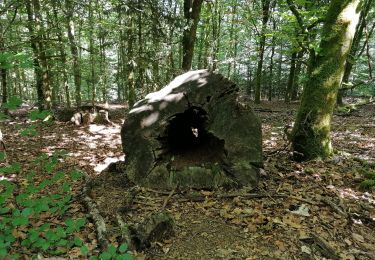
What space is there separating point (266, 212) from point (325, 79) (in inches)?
111

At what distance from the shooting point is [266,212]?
12.6 ft

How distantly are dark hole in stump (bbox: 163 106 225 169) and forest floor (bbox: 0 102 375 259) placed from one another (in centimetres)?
70

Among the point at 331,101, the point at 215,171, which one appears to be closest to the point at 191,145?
the point at 215,171

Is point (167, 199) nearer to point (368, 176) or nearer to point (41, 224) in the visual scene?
point (41, 224)

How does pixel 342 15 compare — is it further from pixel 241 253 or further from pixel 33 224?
pixel 33 224

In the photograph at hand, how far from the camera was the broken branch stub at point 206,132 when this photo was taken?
14.8ft

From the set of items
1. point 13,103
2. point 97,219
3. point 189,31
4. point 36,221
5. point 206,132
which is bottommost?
point 36,221

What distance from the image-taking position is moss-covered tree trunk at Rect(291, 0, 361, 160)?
5051 mm

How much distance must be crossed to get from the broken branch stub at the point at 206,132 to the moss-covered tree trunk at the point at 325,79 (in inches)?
45.9

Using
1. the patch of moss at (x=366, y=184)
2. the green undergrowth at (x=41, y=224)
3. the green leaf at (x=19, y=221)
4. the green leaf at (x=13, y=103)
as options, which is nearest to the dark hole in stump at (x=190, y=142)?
the green undergrowth at (x=41, y=224)

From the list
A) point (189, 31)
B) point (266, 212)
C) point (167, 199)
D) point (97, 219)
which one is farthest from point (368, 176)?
point (189, 31)

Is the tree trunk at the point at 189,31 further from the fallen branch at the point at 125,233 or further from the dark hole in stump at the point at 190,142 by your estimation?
the fallen branch at the point at 125,233

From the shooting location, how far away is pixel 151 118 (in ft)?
15.4

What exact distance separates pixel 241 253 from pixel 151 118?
249 centimetres
